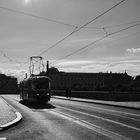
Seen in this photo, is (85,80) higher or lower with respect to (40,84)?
higher

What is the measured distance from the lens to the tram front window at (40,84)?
3484cm

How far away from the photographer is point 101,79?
192500 millimetres

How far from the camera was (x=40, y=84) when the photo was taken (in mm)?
34969

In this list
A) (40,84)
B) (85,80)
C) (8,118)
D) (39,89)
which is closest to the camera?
(8,118)

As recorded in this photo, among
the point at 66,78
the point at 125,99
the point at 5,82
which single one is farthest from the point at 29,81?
the point at 66,78

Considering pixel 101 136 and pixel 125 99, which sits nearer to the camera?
pixel 101 136

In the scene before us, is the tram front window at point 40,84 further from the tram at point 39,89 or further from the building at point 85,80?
the building at point 85,80

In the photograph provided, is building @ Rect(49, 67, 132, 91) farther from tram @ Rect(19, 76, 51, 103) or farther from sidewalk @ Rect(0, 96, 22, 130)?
sidewalk @ Rect(0, 96, 22, 130)

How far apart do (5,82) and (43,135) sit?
151 m

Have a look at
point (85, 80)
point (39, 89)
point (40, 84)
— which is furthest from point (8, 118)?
point (85, 80)

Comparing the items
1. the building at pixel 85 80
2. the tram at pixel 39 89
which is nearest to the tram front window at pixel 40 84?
the tram at pixel 39 89

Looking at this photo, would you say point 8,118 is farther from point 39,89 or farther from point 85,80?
point 85,80

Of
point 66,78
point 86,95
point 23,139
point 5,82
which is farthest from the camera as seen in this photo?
point 66,78

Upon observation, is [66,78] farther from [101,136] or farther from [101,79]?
[101,136]
